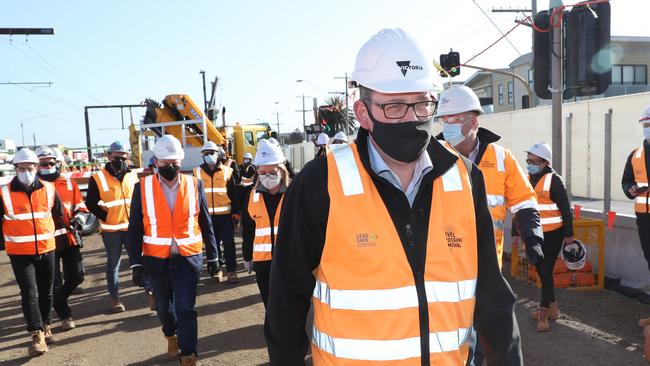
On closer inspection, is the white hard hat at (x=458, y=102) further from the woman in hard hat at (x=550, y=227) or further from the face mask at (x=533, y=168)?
the face mask at (x=533, y=168)

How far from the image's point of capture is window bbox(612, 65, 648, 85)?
1425 inches

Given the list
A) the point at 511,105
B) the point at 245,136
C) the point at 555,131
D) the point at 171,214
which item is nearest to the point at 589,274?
the point at 555,131

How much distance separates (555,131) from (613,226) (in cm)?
153

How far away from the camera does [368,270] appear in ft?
5.98

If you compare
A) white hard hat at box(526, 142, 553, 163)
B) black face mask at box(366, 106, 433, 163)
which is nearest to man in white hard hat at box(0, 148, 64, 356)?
black face mask at box(366, 106, 433, 163)

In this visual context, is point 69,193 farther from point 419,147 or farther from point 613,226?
point 613,226

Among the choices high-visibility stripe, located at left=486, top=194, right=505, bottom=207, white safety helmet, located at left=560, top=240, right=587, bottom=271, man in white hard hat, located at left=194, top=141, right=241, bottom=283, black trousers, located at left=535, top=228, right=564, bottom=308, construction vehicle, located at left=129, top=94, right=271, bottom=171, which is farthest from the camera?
construction vehicle, located at left=129, top=94, right=271, bottom=171

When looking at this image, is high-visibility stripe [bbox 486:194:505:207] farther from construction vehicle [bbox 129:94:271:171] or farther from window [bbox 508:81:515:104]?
window [bbox 508:81:515:104]

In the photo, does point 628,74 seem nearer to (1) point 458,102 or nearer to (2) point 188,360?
(1) point 458,102

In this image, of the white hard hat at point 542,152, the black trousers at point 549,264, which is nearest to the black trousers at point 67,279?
the black trousers at point 549,264

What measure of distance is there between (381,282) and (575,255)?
19.5ft

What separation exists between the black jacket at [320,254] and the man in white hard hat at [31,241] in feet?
15.8

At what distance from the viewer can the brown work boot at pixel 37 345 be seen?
224 inches

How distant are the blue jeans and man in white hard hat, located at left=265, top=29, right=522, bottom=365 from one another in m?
3.11
